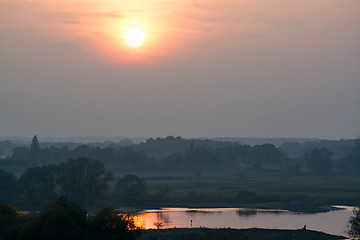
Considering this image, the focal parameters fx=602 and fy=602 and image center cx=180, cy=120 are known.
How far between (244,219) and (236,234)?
13.0 metres

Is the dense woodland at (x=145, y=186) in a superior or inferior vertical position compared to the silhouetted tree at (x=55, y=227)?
superior

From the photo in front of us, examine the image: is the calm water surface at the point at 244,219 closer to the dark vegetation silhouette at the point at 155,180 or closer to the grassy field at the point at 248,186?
the grassy field at the point at 248,186

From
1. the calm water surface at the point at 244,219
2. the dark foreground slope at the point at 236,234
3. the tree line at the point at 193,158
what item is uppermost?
the tree line at the point at 193,158

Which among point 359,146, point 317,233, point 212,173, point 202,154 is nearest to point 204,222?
point 317,233

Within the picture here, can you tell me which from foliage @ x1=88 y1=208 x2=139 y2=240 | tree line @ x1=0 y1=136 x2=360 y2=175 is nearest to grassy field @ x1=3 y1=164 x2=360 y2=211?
tree line @ x1=0 y1=136 x2=360 y2=175

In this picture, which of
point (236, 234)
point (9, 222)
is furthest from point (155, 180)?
point (9, 222)

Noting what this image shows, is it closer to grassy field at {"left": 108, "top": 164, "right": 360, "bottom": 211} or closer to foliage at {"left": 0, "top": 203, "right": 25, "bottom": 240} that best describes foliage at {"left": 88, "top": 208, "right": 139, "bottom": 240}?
foliage at {"left": 0, "top": 203, "right": 25, "bottom": 240}

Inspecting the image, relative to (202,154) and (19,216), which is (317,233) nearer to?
(19,216)

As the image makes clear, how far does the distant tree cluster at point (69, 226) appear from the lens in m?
32.2

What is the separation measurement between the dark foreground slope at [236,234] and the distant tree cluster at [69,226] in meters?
15.4

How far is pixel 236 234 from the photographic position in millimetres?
51219

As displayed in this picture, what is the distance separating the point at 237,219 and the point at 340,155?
14229 centimetres

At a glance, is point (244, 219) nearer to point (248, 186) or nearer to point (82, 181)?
point (82, 181)

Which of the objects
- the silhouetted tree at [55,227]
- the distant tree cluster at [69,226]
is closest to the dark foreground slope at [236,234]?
the distant tree cluster at [69,226]
